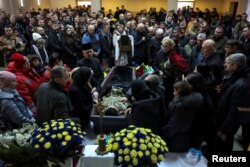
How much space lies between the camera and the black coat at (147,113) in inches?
101

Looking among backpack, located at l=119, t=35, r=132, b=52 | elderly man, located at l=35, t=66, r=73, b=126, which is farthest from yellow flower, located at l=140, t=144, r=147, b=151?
backpack, located at l=119, t=35, r=132, b=52

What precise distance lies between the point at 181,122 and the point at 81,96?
1238 millimetres

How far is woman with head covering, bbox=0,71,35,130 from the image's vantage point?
2.63 m

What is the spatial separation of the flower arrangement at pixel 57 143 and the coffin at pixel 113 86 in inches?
50.3

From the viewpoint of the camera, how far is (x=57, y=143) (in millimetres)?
1553

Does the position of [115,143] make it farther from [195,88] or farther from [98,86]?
[98,86]

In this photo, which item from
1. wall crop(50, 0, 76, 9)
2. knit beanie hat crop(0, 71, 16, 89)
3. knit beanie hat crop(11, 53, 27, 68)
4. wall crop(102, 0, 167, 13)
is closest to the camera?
knit beanie hat crop(0, 71, 16, 89)

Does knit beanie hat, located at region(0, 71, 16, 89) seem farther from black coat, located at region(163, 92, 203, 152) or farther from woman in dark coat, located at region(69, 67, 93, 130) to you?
black coat, located at region(163, 92, 203, 152)

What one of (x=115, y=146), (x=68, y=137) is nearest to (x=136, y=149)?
(x=115, y=146)

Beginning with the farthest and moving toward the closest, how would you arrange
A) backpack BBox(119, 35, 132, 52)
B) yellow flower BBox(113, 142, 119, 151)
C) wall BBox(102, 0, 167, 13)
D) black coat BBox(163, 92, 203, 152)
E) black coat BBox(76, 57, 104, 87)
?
wall BBox(102, 0, 167, 13)
backpack BBox(119, 35, 132, 52)
black coat BBox(76, 57, 104, 87)
black coat BBox(163, 92, 203, 152)
yellow flower BBox(113, 142, 119, 151)

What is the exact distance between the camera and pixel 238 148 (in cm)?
371

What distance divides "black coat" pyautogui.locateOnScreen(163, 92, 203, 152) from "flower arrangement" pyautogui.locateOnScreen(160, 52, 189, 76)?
1483 millimetres

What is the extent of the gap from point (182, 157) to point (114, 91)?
178cm

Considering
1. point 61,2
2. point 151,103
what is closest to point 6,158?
point 151,103
